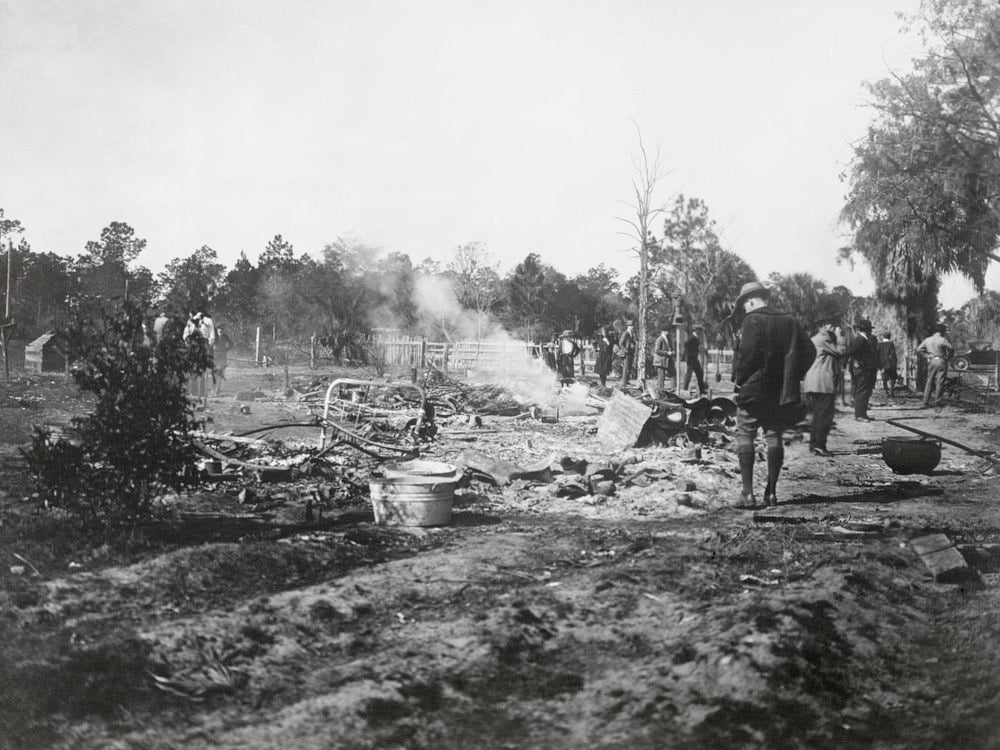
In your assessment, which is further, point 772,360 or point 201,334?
point 772,360

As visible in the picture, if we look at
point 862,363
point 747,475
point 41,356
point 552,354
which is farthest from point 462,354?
point 747,475

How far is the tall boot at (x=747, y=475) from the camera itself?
5930mm

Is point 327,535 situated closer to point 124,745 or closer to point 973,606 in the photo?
point 124,745

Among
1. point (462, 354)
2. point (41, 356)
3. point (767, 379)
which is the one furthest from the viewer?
point (462, 354)

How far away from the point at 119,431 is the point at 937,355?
15259 mm

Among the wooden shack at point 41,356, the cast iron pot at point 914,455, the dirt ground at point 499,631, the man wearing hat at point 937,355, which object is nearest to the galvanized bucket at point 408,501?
the dirt ground at point 499,631

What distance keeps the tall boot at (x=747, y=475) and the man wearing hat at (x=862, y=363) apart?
22.6 ft

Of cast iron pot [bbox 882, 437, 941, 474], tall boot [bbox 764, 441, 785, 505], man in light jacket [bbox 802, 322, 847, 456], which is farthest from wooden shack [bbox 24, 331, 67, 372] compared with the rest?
cast iron pot [bbox 882, 437, 941, 474]

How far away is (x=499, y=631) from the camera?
11.0 ft

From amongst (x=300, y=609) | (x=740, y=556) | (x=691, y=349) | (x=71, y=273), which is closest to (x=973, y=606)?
(x=740, y=556)

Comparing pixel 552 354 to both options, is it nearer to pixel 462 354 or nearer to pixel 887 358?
pixel 462 354

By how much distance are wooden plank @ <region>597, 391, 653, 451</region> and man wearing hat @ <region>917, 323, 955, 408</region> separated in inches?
312

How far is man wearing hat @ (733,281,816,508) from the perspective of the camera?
585 centimetres

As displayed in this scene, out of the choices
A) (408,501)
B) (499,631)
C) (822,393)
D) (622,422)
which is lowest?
(499,631)
